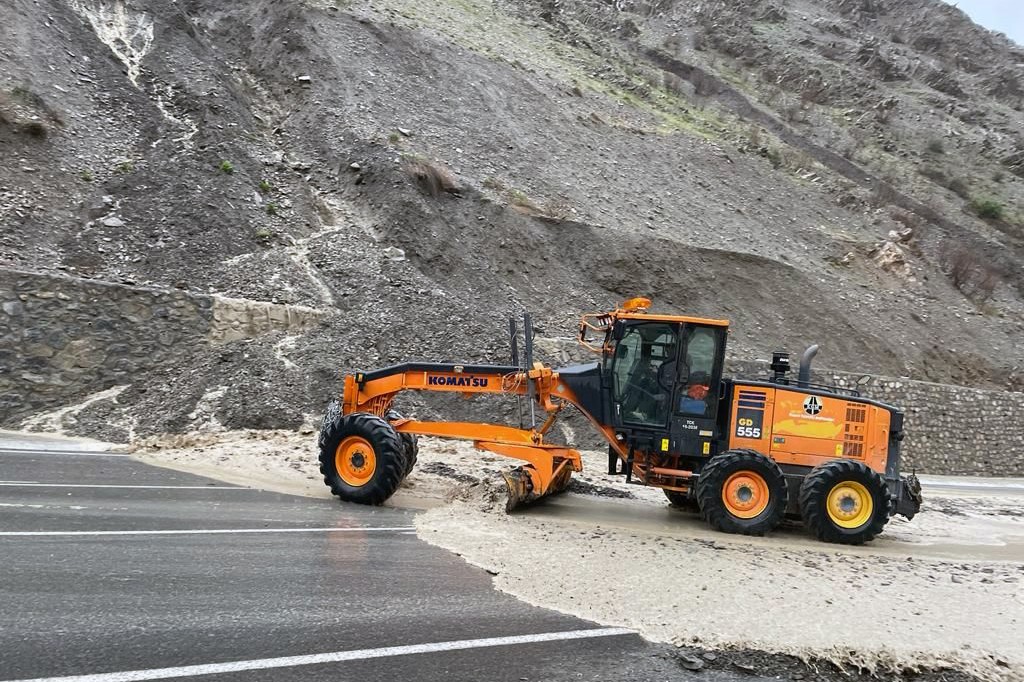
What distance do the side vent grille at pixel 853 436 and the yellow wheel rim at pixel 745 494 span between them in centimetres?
119

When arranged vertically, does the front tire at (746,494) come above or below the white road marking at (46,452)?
above

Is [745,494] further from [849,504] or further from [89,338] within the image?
[89,338]

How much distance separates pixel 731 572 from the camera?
6.71 m

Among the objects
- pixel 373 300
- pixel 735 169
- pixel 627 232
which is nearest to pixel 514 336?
pixel 373 300

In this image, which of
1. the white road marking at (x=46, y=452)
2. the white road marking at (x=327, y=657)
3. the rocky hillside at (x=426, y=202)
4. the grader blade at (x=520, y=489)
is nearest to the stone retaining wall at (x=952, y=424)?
the rocky hillside at (x=426, y=202)

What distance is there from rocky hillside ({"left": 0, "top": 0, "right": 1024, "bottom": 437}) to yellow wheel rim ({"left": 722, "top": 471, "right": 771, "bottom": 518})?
8.06m

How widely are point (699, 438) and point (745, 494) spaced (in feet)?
2.60

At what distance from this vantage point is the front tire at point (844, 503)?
860 centimetres

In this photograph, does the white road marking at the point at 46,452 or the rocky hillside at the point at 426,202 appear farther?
the rocky hillside at the point at 426,202

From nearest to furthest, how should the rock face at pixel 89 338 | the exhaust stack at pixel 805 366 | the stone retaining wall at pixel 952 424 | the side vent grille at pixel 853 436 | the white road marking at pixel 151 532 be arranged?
1. the white road marking at pixel 151 532
2. the side vent grille at pixel 853 436
3. the exhaust stack at pixel 805 366
4. the rock face at pixel 89 338
5. the stone retaining wall at pixel 952 424

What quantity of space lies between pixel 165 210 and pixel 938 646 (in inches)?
752

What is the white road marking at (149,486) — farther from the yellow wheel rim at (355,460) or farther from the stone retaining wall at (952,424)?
the stone retaining wall at (952,424)

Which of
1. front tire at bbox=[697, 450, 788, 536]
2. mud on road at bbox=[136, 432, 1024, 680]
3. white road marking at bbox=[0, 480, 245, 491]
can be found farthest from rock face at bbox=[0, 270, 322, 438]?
front tire at bbox=[697, 450, 788, 536]

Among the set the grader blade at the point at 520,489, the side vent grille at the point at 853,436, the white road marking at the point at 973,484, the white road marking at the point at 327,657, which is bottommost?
the white road marking at the point at 327,657
